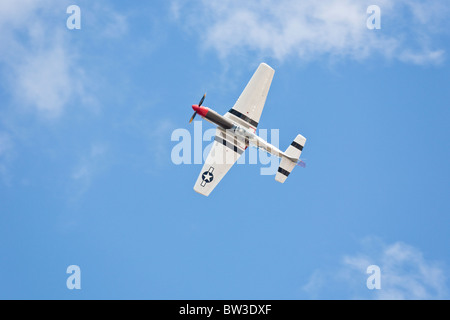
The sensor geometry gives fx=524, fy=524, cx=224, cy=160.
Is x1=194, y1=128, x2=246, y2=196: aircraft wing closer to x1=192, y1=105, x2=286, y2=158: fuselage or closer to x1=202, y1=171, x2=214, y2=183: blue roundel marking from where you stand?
x1=202, y1=171, x2=214, y2=183: blue roundel marking

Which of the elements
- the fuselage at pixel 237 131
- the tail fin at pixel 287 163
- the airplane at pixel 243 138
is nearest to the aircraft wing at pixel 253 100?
the airplane at pixel 243 138

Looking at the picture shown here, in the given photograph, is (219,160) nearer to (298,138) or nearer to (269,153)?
(269,153)

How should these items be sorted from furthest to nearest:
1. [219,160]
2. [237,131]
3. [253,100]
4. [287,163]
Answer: [253,100] < [287,163] < [219,160] < [237,131]

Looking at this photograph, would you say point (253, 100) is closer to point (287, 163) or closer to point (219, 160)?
point (219, 160)

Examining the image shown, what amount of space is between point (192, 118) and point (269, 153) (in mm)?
7207

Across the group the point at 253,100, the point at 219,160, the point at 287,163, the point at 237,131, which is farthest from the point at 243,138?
the point at 287,163

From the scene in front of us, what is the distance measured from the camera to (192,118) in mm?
43219

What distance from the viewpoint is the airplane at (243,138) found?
1727 inches

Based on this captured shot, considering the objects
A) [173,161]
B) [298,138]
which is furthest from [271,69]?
[173,161]

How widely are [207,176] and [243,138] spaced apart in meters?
4.46

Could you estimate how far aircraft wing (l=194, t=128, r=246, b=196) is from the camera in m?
43.6

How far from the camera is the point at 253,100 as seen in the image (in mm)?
44750

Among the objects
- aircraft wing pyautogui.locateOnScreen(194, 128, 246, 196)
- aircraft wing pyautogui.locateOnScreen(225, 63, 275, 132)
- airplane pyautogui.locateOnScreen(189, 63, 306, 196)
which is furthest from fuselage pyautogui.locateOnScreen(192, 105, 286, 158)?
aircraft wing pyautogui.locateOnScreen(225, 63, 275, 132)

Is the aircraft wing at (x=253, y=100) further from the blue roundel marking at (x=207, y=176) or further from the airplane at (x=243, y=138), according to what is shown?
the blue roundel marking at (x=207, y=176)
